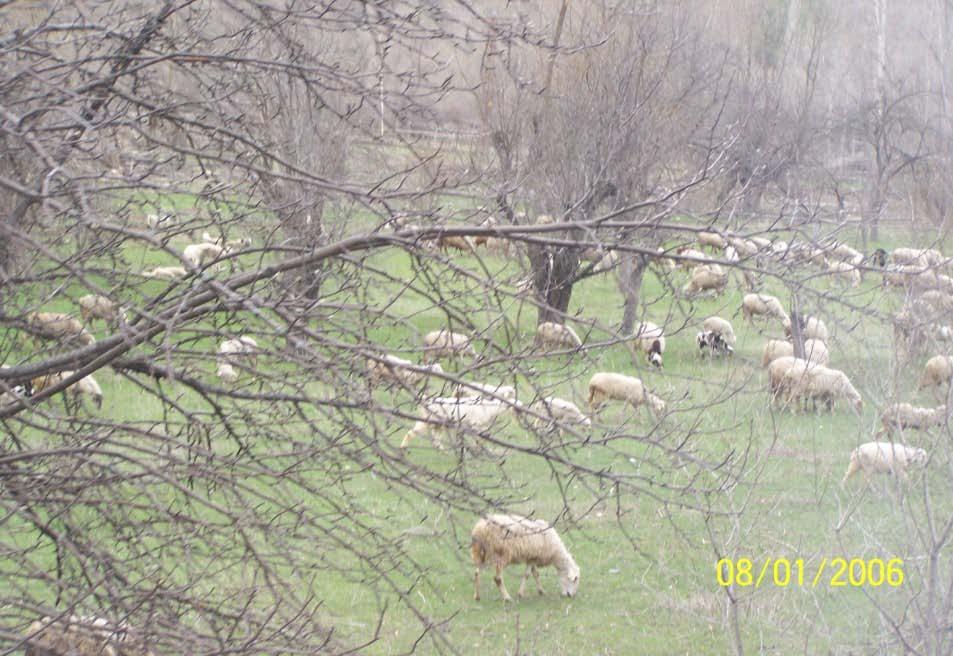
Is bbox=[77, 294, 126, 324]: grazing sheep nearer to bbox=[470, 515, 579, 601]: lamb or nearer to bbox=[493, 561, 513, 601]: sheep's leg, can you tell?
bbox=[470, 515, 579, 601]: lamb

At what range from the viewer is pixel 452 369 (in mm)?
4172

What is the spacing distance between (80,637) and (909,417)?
4.47m

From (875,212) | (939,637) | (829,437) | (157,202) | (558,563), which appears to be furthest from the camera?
(829,437)

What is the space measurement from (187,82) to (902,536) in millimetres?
4399

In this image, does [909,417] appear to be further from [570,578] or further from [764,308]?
[570,578]

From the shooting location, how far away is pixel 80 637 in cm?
335

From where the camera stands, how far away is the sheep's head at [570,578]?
31.3 feet

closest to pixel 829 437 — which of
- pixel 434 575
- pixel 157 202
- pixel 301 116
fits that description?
pixel 434 575

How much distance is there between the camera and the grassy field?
156 inches

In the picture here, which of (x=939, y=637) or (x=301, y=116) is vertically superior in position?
(x=301, y=116)

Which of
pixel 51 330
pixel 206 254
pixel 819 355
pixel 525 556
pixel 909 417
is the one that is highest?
pixel 206 254

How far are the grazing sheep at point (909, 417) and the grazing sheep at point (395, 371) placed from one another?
2400 mm

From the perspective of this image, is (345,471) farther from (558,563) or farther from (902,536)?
(558,563)

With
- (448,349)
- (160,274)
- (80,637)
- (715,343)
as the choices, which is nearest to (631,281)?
(448,349)
